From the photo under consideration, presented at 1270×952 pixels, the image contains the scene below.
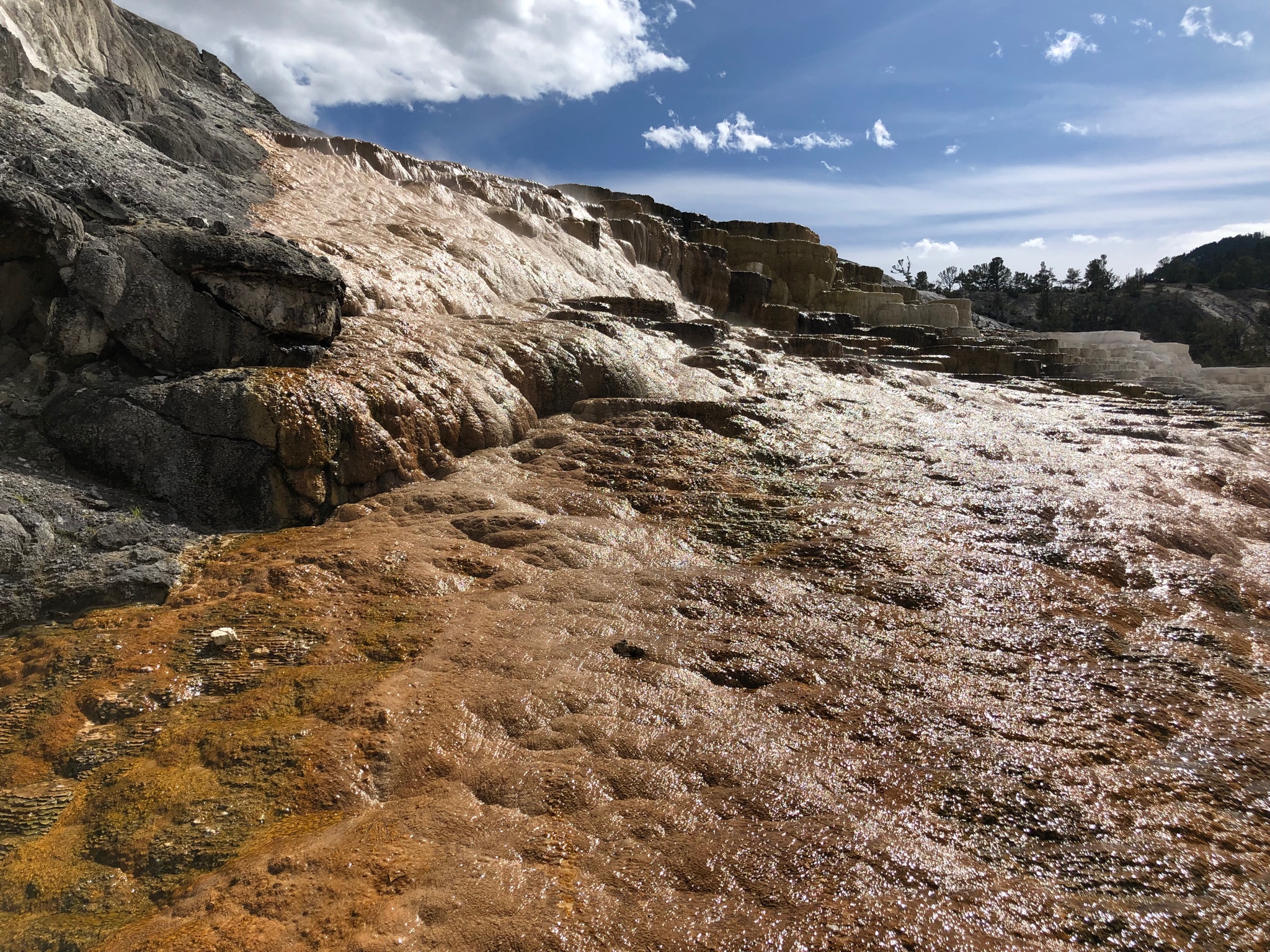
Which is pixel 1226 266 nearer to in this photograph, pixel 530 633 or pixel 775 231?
pixel 775 231

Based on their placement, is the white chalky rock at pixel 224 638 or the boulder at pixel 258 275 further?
the boulder at pixel 258 275

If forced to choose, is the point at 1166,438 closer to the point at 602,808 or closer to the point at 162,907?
the point at 602,808

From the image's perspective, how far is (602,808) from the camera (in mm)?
2350

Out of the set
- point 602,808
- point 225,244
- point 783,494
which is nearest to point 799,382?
point 783,494

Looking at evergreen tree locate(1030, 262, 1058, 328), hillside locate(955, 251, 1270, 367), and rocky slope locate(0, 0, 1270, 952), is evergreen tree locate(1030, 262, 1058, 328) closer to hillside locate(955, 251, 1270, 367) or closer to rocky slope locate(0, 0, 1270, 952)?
hillside locate(955, 251, 1270, 367)

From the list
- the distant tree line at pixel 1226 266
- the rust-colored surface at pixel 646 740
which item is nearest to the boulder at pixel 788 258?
the rust-colored surface at pixel 646 740

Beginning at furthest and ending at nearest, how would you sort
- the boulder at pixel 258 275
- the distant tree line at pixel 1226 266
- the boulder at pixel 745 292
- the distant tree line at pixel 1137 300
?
the distant tree line at pixel 1226 266
the distant tree line at pixel 1137 300
the boulder at pixel 745 292
the boulder at pixel 258 275

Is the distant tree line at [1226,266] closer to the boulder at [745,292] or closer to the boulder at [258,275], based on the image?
the boulder at [745,292]

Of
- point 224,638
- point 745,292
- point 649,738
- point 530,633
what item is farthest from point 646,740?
point 745,292

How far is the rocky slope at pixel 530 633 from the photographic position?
206 cm

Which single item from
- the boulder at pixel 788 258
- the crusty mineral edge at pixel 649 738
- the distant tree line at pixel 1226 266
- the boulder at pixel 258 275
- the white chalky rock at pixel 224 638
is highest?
the distant tree line at pixel 1226 266

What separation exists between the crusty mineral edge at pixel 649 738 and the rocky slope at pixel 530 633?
0.06ft

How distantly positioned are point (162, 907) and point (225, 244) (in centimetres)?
451

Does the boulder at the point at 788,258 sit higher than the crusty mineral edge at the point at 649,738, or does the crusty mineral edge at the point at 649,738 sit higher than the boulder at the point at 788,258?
the boulder at the point at 788,258
